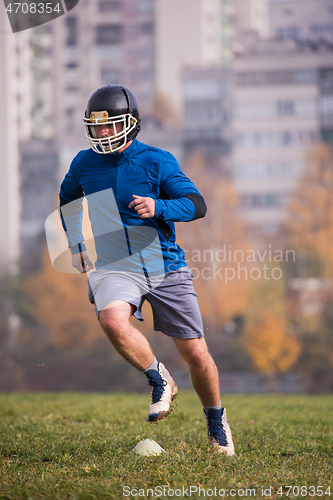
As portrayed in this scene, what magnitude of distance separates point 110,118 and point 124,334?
1.47 meters

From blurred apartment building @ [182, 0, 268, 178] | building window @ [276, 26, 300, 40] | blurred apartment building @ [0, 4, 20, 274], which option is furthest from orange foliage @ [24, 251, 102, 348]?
building window @ [276, 26, 300, 40]

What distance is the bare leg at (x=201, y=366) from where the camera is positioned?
160 inches

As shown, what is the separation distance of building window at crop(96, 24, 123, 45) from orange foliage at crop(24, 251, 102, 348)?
1527 inches

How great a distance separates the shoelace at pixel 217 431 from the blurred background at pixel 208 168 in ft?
118

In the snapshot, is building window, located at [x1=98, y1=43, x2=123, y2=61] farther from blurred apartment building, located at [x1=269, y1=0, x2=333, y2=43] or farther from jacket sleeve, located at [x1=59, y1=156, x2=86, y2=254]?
jacket sleeve, located at [x1=59, y1=156, x2=86, y2=254]

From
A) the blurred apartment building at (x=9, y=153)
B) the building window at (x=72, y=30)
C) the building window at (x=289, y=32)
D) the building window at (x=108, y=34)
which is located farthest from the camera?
the building window at (x=108, y=34)

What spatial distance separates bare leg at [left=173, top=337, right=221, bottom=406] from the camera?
406 centimetres

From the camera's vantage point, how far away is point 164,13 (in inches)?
2901

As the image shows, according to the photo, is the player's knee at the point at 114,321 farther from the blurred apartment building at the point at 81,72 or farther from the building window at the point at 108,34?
the building window at the point at 108,34

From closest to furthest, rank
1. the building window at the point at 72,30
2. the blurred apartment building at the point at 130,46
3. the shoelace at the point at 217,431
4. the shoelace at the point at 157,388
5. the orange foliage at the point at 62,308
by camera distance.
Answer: the shoelace at the point at 157,388, the shoelace at the point at 217,431, the orange foliage at the point at 62,308, the blurred apartment building at the point at 130,46, the building window at the point at 72,30

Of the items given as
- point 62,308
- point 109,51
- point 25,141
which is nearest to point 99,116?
point 62,308

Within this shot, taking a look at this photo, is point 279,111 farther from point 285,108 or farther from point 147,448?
point 147,448

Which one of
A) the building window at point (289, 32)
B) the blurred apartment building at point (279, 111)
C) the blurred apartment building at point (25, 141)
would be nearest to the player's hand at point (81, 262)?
the blurred apartment building at point (25, 141)

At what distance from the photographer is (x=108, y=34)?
75375mm
